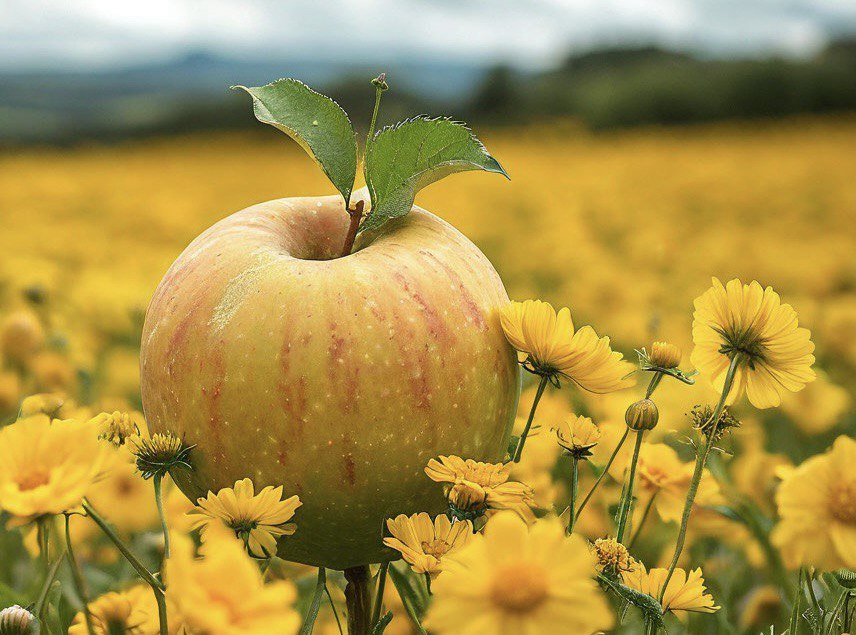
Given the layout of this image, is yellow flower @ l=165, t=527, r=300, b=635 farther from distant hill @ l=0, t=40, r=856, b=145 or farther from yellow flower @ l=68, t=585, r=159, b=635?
distant hill @ l=0, t=40, r=856, b=145

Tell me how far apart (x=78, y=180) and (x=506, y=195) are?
3.66 metres

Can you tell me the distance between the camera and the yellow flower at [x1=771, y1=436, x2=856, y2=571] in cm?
67

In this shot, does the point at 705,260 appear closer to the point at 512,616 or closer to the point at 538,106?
the point at 512,616

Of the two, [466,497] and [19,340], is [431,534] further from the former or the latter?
[19,340]

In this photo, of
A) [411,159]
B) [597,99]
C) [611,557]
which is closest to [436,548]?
[611,557]

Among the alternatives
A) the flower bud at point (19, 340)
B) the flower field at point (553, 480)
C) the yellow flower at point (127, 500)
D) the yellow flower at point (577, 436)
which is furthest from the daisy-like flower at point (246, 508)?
the flower bud at point (19, 340)

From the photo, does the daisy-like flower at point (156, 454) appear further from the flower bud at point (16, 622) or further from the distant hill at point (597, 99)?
the distant hill at point (597, 99)

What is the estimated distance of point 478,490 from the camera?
65cm

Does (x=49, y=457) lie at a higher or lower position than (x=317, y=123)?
lower

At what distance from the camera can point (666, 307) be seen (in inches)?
104

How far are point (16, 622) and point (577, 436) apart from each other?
436 mm

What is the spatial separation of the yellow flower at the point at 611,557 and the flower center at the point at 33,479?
1.27 ft

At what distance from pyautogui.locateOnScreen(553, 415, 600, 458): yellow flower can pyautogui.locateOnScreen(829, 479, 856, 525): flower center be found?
0.18 m

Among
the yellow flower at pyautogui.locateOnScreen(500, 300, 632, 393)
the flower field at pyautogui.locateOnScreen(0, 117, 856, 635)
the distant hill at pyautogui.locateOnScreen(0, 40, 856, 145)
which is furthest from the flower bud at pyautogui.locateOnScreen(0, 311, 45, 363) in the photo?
the distant hill at pyautogui.locateOnScreen(0, 40, 856, 145)
